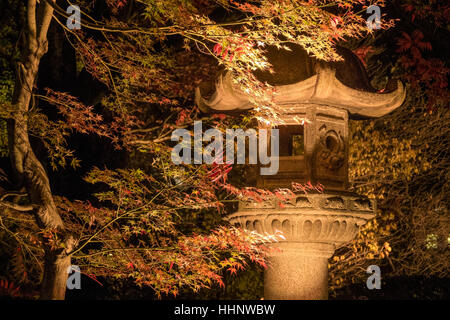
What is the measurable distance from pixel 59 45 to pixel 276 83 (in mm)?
3770

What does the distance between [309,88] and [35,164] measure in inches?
105

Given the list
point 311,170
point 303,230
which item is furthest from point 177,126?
point 303,230

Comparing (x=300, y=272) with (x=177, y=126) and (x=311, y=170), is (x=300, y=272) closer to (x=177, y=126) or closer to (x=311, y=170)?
(x=311, y=170)

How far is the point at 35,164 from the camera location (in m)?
4.87

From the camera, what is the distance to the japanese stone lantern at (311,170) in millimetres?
5273

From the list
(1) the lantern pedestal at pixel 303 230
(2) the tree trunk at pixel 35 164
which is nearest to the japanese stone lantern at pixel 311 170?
(1) the lantern pedestal at pixel 303 230

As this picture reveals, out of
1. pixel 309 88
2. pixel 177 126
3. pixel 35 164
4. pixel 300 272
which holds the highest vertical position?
pixel 177 126

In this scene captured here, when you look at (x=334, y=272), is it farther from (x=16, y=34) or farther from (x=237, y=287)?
(x=16, y=34)

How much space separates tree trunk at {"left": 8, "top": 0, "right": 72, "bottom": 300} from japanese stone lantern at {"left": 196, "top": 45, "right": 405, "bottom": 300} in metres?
1.75

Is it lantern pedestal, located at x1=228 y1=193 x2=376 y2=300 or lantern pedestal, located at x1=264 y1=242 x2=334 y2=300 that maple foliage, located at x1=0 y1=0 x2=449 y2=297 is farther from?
lantern pedestal, located at x1=264 y1=242 x2=334 y2=300

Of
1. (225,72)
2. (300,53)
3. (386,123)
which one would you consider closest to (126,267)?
(225,72)

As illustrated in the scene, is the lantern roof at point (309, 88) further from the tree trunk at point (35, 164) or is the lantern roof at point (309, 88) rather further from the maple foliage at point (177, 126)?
the tree trunk at point (35, 164)

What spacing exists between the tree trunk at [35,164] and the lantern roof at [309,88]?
5.80 ft

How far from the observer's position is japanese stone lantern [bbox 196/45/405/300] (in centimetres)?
527
